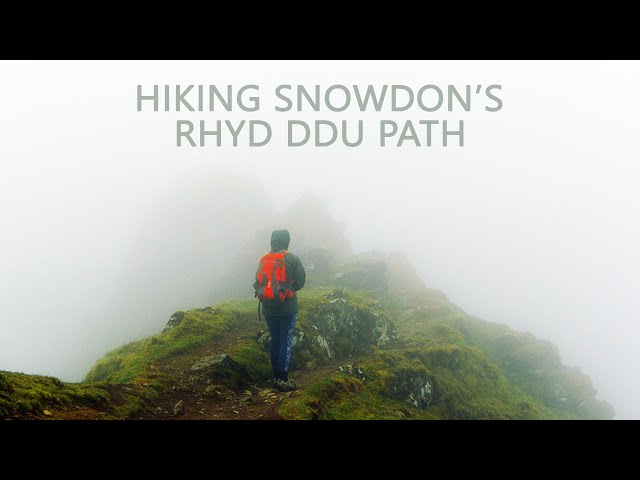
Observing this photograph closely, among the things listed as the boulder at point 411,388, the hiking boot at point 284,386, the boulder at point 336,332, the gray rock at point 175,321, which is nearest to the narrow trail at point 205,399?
the hiking boot at point 284,386

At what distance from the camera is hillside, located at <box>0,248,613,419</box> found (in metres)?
9.27

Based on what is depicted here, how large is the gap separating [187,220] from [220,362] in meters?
101

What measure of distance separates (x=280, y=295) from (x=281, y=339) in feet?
4.80

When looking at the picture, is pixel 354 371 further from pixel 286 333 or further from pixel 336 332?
pixel 336 332

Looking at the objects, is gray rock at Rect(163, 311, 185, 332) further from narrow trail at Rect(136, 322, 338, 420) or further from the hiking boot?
the hiking boot

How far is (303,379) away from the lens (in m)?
14.4

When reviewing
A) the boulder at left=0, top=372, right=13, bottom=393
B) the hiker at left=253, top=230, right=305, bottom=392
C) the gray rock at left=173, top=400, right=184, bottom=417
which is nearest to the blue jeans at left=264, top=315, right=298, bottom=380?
the hiker at left=253, top=230, right=305, bottom=392

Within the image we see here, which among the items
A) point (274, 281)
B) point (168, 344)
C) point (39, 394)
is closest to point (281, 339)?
point (274, 281)

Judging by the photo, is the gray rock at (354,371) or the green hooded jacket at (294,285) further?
the gray rock at (354,371)

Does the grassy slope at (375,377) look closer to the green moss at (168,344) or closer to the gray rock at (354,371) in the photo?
the green moss at (168,344)

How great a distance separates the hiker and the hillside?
1122 mm

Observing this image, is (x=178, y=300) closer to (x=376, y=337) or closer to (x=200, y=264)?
(x=200, y=264)

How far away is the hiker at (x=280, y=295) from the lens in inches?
448

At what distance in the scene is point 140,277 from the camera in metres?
96.1
